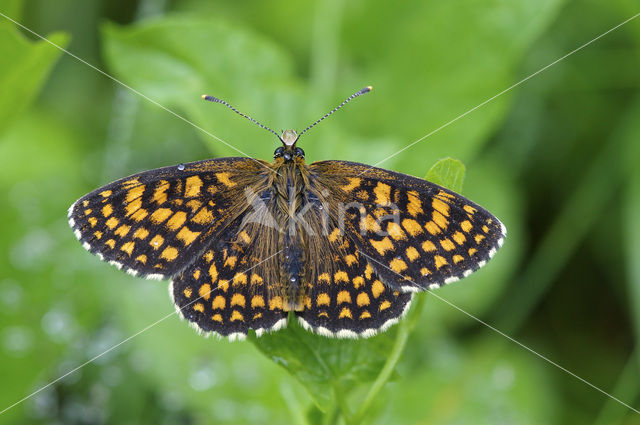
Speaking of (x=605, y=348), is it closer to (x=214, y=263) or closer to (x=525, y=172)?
(x=525, y=172)

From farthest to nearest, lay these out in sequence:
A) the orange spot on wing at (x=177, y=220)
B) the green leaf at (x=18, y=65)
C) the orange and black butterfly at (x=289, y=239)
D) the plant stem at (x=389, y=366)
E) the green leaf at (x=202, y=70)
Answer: the green leaf at (x=202, y=70) < the green leaf at (x=18, y=65) < the orange spot on wing at (x=177, y=220) < the orange and black butterfly at (x=289, y=239) < the plant stem at (x=389, y=366)

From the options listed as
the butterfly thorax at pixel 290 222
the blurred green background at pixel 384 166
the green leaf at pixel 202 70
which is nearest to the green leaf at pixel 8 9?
the blurred green background at pixel 384 166

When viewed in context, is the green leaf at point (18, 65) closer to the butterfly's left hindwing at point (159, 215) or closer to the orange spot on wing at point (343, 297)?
the butterfly's left hindwing at point (159, 215)

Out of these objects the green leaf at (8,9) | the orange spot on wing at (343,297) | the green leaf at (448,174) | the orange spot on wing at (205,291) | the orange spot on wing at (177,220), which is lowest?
the orange spot on wing at (205,291)

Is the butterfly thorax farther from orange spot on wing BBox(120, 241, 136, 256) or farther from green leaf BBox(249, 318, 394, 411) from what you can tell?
orange spot on wing BBox(120, 241, 136, 256)

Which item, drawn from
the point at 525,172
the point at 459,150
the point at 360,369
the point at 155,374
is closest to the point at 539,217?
the point at 525,172

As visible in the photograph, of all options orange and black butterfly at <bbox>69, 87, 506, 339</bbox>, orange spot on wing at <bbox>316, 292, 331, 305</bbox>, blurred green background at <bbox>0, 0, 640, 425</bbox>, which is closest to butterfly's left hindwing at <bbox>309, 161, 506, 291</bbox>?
orange and black butterfly at <bbox>69, 87, 506, 339</bbox>

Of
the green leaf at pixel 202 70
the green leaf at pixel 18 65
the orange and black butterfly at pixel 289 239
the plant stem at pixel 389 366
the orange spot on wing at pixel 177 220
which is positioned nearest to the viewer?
the plant stem at pixel 389 366
